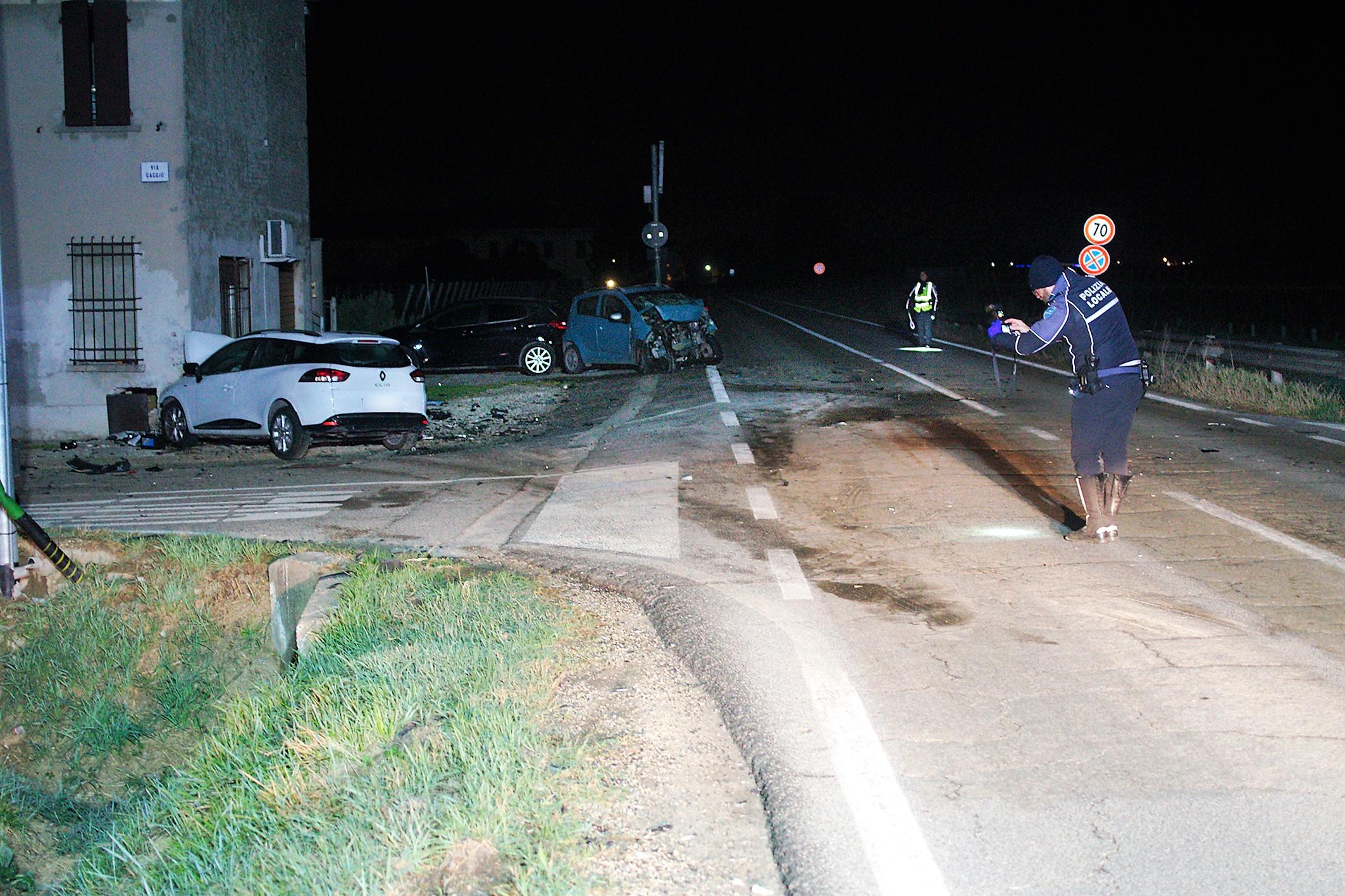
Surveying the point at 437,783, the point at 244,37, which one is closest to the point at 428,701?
the point at 437,783

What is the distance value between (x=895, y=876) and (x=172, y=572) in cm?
671

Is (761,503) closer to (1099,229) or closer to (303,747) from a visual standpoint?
(303,747)

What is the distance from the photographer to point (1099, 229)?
25.0 meters

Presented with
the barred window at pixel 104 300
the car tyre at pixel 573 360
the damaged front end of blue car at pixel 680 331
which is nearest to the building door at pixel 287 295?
the barred window at pixel 104 300

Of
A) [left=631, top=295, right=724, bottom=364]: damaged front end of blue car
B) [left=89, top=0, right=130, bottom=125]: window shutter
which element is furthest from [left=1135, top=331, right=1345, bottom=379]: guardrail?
[left=89, top=0, right=130, bottom=125]: window shutter

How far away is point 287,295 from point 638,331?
644 cm

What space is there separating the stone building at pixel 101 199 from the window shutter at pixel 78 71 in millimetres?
18

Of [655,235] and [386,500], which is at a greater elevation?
[655,235]

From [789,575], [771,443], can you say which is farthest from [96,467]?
[789,575]

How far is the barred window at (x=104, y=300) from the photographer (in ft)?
57.1

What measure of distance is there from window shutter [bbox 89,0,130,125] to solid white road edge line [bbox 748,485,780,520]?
11.3 meters

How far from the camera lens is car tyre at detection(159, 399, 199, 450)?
16.0 meters

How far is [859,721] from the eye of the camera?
5.17 m

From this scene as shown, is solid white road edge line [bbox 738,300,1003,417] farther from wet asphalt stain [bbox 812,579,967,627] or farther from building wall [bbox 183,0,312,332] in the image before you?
building wall [bbox 183,0,312,332]
